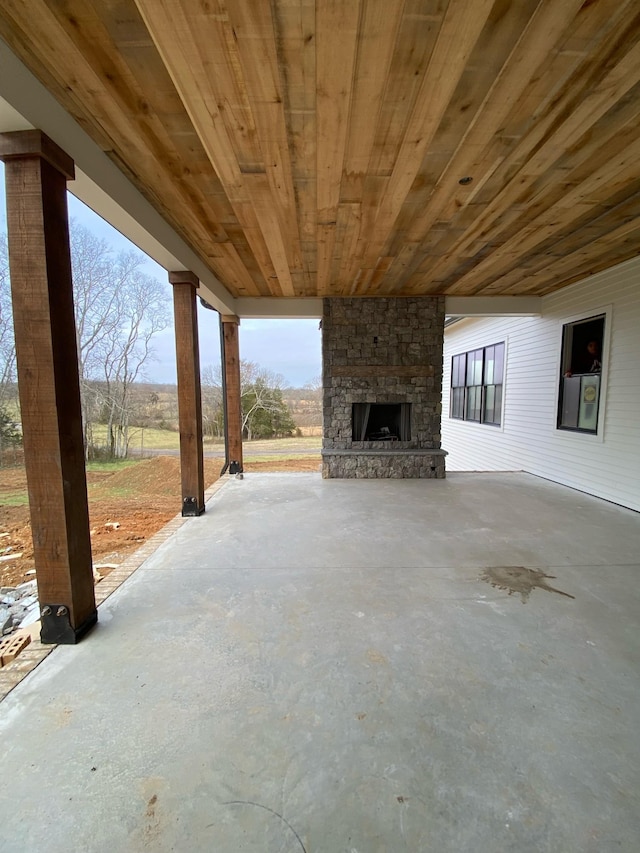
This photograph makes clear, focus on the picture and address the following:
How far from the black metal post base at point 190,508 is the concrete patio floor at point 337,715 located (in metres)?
1.14

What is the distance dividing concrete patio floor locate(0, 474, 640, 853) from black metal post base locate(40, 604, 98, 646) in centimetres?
7

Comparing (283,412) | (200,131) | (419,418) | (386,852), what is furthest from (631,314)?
(283,412)

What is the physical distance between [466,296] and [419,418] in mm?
2119

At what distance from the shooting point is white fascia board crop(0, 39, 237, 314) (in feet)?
5.18

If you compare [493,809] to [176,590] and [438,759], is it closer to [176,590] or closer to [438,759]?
[438,759]

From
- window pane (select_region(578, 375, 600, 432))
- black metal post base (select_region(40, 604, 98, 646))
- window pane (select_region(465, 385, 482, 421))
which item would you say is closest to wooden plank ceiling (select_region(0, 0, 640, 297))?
window pane (select_region(578, 375, 600, 432))

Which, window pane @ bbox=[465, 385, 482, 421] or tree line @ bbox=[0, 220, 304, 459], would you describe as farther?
tree line @ bbox=[0, 220, 304, 459]

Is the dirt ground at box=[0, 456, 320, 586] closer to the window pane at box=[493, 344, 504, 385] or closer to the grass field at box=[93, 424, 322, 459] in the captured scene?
the grass field at box=[93, 424, 322, 459]

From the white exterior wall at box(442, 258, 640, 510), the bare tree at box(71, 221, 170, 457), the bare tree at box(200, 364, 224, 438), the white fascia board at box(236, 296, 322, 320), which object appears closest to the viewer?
the white exterior wall at box(442, 258, 640, 510)

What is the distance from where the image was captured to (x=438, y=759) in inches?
53.2

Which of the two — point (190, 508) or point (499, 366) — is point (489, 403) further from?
point (190, 508)

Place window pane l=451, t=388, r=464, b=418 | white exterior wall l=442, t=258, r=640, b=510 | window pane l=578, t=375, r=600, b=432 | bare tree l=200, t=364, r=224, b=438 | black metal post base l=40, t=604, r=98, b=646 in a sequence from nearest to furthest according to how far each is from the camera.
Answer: black metal post base l=40, t=604, r=98, b=646 → white exterior wall l=442, t=258, r=640, b=510 → window pane l=578, t=375, r=600, b=432 → window pane l=451, t=388, r=464, b=418 → bare tree l=200, t=364, r=224, b=438

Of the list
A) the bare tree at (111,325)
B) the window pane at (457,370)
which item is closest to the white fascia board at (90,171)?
the window pane at (457,370)

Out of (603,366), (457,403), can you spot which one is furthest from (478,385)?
(603,366)
